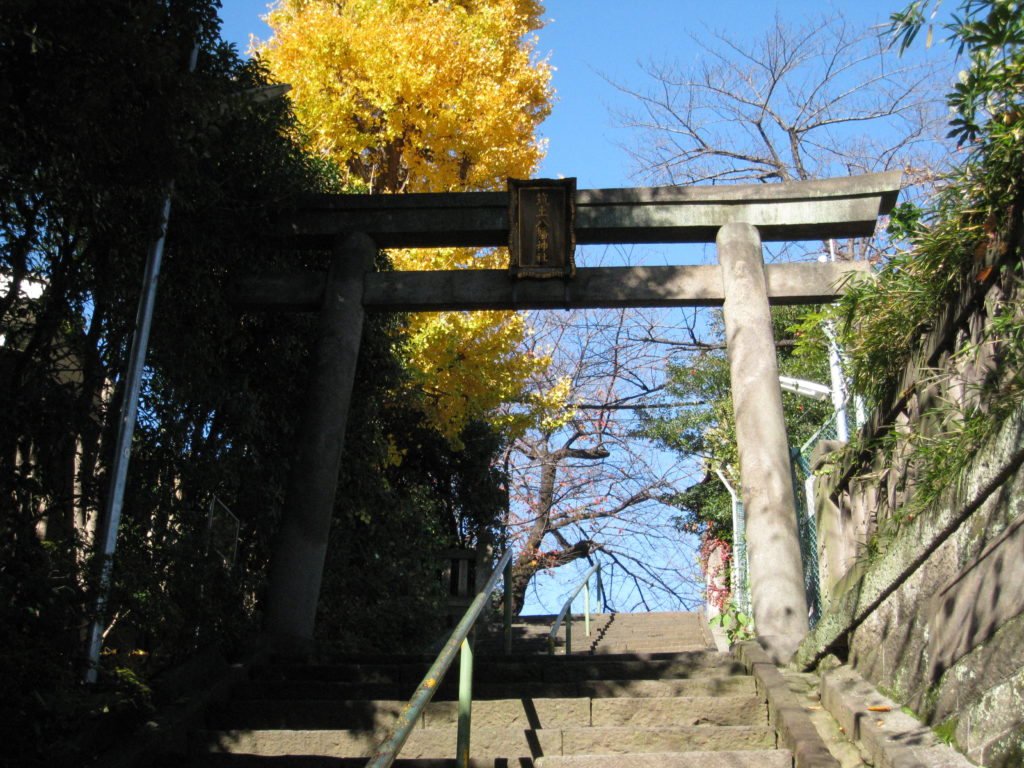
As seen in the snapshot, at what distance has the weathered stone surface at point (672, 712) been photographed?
5.08 meters

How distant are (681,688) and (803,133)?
12330 millimetres

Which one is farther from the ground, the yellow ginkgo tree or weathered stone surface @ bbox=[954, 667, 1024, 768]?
the yellow ginkgo tree

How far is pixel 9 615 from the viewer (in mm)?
4402

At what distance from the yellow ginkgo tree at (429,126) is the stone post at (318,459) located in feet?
12.4

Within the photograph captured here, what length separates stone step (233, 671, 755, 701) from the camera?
544cm

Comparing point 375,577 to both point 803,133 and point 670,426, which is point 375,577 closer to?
point 670,426

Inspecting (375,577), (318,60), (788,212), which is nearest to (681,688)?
(788,212)

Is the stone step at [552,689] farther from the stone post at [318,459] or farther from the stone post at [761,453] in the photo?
the stone post at [318,459]

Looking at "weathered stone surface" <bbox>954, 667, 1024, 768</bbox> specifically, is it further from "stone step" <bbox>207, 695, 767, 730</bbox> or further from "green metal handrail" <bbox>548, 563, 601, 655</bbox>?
"green metal handrail" <bbox>548, 563, 601, 655</bbox>

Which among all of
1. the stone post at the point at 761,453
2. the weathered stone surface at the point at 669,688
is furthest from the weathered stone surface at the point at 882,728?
the stone post at the point at 761,453

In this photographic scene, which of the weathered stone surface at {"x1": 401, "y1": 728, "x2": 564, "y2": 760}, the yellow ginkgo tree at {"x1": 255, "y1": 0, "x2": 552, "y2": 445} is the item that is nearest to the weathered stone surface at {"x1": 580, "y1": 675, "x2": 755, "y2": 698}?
the weathered stone surface at {"x1": 401, "y1": 728, "x2": 564, "y2": 760}

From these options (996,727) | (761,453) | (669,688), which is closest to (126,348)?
(669,688)

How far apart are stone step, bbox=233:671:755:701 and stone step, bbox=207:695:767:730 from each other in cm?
28

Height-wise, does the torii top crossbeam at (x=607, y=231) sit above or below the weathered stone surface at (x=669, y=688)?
above
